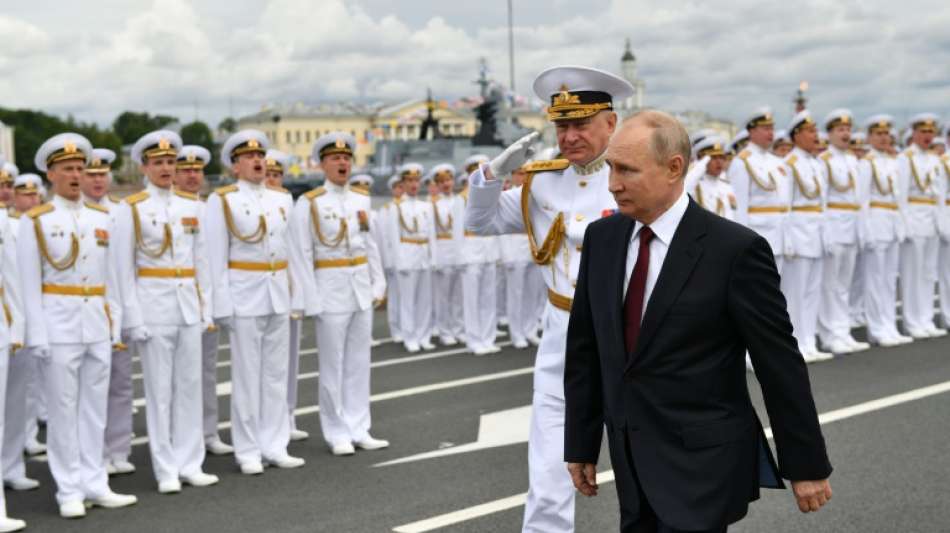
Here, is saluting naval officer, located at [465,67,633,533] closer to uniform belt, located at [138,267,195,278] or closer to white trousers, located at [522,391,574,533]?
white trousers, located at [522,391,574,533]

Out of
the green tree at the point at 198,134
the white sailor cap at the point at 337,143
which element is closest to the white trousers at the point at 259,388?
the white sailor cap at the point at 337,143

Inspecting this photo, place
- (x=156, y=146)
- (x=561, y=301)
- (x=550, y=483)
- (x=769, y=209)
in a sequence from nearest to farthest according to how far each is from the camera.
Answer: (x=550, y=483), (x=561, y=301), (x=156, y=146), (x=769, y=209)

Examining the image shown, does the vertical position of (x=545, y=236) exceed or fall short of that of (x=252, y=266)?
it exceeds it

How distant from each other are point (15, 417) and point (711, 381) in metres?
6.47

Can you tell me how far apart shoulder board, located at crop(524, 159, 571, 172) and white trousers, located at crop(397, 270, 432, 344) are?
9.98m

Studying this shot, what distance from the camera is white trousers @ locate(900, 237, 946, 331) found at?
14828 millimetres

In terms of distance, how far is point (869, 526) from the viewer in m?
6.38

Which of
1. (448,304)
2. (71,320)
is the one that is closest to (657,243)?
(71,320)

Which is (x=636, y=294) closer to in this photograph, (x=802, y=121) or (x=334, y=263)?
(x=334, y=263)

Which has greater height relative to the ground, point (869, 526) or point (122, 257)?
point (122, 257)

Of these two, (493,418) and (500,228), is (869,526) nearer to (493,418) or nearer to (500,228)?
(500,228)

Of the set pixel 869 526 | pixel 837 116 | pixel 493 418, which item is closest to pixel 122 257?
pixel 493 418

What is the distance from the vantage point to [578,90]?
5223 mm

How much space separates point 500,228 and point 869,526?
252cm
